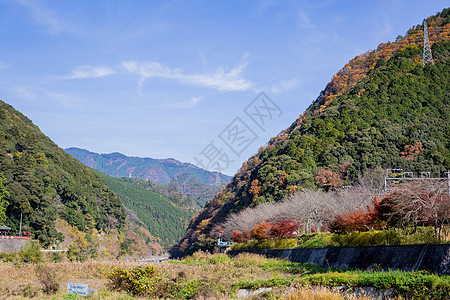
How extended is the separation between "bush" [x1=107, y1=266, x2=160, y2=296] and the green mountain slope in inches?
5180

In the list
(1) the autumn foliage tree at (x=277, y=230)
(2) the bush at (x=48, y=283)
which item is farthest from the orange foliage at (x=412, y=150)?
(2) the bush at (x=48, y=283)

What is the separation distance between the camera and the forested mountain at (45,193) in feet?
164

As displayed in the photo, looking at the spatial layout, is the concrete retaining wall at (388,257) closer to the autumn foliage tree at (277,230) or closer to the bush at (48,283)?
the autumn foliage tree at (277,230)

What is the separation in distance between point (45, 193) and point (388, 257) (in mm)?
49207

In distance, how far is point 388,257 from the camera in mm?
15023

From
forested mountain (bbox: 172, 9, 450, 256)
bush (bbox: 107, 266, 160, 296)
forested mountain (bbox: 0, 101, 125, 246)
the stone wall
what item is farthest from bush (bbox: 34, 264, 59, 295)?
forested mountain (bbox: 172, 9, 450, 256)

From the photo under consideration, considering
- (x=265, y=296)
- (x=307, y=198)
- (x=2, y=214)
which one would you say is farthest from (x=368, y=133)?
(x=265, y=296)

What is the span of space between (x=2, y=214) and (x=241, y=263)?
29.7 m

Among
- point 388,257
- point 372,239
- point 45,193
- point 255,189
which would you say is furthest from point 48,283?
point 255,189

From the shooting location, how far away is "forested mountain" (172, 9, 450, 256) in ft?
173

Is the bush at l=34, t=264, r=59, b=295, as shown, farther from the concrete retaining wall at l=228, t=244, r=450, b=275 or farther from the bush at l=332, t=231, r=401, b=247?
the bush at l=332, t=231, r=401, b=247

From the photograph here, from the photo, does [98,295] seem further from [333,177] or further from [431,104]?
[431,104]

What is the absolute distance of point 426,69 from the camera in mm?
69750

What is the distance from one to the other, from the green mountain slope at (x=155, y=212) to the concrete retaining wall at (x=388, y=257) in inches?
5052
